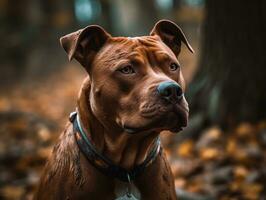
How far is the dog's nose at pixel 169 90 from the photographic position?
3.27 meters

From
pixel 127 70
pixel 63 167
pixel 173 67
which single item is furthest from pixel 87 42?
pixel 63 167

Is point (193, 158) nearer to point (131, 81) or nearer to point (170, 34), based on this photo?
point (170, 34)

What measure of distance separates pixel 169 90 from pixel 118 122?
0.41 m

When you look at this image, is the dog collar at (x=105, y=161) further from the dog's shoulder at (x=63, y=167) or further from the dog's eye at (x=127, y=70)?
the dog's eye at (x=127, y=70)

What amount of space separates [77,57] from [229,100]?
361 centimetres

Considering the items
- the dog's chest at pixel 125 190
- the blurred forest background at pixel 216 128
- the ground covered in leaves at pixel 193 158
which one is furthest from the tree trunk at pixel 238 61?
the dog's chest at pixel 125 190

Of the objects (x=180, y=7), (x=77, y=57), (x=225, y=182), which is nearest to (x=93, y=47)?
(x=77, y=57)

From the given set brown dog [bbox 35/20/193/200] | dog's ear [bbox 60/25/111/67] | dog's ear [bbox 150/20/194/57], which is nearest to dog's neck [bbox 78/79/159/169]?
brown dog [bbox 35/20/193/200]

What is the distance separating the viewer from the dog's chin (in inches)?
131

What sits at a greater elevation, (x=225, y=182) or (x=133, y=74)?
(x=133, y=74)

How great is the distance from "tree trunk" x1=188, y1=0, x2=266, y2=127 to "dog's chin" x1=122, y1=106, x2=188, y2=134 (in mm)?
3637

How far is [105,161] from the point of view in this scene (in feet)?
11.8

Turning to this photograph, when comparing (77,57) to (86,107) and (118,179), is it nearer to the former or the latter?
(86,107)

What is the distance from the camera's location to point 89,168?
3.61m
